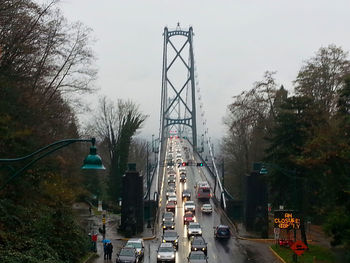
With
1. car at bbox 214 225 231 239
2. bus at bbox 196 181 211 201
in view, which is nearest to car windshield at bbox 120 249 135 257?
car at bbox 214 225 231 239

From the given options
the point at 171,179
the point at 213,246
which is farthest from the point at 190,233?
the point at 171,179

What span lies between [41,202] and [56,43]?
1137cm

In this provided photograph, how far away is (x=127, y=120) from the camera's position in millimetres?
56688

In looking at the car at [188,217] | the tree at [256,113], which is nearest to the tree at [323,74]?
the tree at [256,113]

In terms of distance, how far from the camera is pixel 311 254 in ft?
100

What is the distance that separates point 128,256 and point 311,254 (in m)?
11.8

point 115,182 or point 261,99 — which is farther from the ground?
point 261,99

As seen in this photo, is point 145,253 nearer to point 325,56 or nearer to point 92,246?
point 92,246

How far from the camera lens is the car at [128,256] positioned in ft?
87.0

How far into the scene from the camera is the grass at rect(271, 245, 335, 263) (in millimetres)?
28250

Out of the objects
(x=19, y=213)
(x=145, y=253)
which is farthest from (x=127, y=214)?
(x=19, y=213)

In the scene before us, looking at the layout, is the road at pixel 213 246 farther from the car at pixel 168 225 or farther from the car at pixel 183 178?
the car at pixel 183 178

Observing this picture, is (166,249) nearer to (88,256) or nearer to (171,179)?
(88,256)

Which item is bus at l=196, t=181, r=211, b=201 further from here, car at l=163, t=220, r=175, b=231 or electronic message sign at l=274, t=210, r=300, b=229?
electronic message sign at l=274, t=210, r=300, b=229
